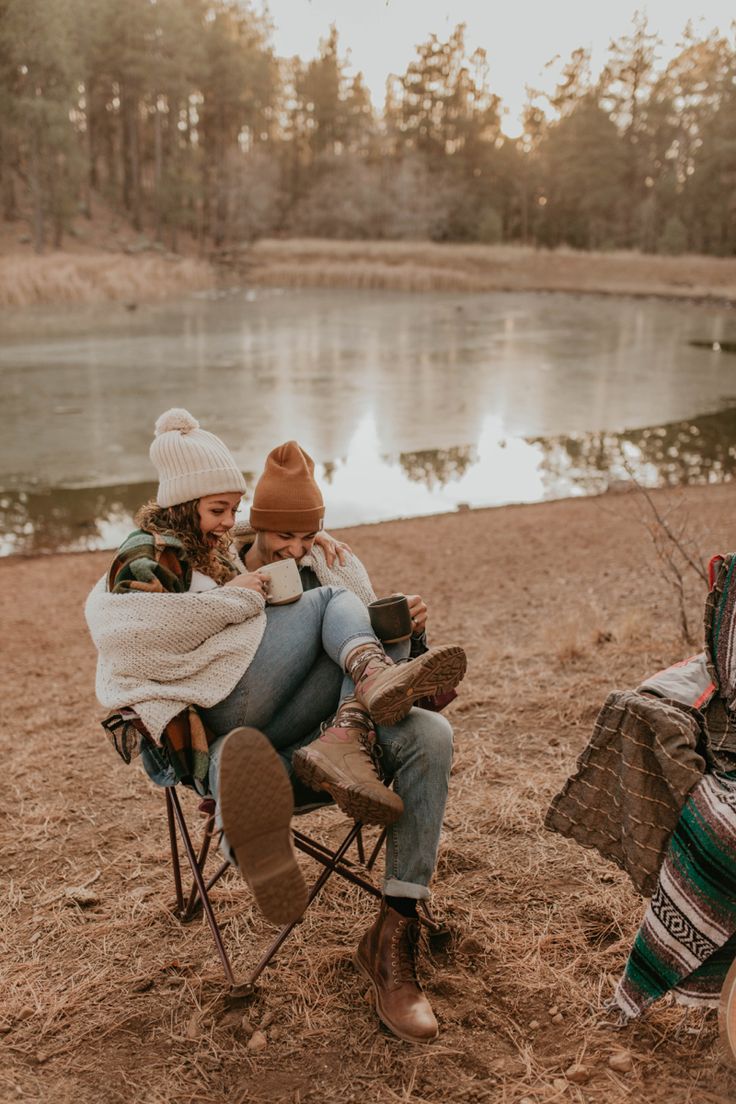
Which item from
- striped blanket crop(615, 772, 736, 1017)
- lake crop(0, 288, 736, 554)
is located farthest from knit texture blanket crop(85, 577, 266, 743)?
lake crop(0, 288, 736, 554)

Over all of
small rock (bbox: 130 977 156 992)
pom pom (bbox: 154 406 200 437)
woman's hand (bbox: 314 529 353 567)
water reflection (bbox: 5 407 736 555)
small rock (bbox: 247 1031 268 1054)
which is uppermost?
pom pom (bbox: 154 406 200 437)

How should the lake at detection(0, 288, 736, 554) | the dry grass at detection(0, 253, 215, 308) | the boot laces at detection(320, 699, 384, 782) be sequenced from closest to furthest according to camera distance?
the boot laces at detection(320, 699, 384, 782), the lake at detection(0, 288, 736, 554), the dry grass at detection(0, 253, 215, 308)

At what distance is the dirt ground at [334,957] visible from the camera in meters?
1.84

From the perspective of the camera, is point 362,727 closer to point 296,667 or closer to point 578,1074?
point 296,667

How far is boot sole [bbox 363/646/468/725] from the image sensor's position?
6.45 feet

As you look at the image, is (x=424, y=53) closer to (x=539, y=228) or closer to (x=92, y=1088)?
(x=539, y=228)

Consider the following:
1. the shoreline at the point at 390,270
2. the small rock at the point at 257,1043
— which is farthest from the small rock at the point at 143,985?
the shoreline at the point at 390,270

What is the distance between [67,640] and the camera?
548cm

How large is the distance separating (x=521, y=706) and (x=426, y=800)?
1.85 metres

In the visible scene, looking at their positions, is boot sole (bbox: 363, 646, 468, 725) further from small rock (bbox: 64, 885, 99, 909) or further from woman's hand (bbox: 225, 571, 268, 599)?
small rock (bbox: 64, 885, 99, 909)

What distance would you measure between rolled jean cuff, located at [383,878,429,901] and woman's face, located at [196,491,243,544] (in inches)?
38.3

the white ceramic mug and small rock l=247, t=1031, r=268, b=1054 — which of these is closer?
small rock l=247, t=1031, r=268, b=1054

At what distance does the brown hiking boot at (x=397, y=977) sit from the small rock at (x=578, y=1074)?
0.88 ft

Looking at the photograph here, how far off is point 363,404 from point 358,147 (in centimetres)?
5217
